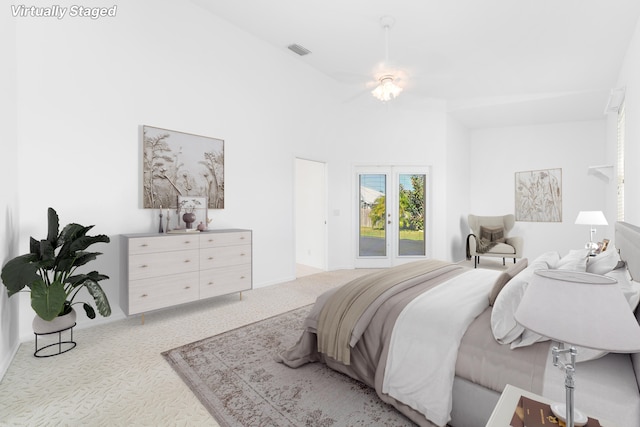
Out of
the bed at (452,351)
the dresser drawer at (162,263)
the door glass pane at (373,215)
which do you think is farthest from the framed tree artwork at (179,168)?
the door glass pane at (373,215)

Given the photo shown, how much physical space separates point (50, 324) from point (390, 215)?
5.28m

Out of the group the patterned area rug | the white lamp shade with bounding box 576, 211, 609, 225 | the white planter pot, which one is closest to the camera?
the patterned area rug

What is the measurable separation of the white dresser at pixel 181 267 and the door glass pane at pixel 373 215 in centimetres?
288

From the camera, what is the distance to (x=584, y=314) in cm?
80

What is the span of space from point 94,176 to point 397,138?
505cm

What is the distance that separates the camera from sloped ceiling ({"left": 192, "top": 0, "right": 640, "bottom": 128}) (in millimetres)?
3531

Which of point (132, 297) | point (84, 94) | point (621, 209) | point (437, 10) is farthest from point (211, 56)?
point (621, 209)

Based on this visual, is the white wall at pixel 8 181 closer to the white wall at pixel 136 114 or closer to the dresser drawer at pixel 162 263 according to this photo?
the white wall at pixel 136 114

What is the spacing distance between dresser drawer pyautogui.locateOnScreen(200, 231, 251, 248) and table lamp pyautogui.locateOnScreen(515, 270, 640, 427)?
3261 mm

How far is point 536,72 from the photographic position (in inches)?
189

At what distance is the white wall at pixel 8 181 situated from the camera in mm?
2340

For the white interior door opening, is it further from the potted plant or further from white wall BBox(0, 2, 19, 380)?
white wall BBox(0, 2, 19, 380)

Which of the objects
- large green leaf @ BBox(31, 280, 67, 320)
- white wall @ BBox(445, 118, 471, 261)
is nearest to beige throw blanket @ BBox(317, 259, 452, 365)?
large green leaf @ BBox(31, 280, 67, 320)

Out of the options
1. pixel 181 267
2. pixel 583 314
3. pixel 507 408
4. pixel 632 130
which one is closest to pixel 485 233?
pixel 632 130
